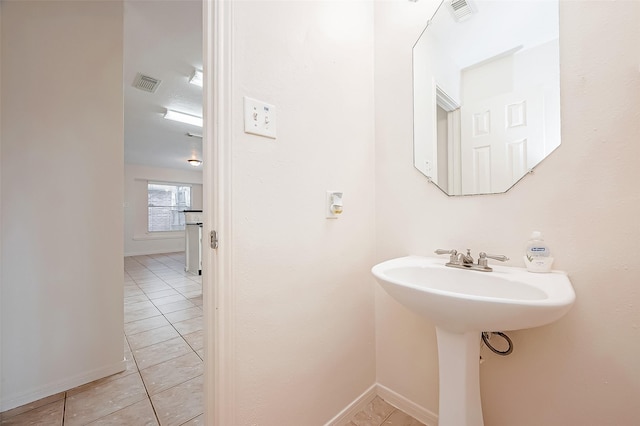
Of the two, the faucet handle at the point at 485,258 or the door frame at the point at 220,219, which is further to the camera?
the faucet handle at the point at 485,258

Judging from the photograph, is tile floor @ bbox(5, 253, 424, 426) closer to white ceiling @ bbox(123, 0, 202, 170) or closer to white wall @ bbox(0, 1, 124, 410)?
white wall @ bbox(0, 1, 124, 410)

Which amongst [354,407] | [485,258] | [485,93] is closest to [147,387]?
[354,407]

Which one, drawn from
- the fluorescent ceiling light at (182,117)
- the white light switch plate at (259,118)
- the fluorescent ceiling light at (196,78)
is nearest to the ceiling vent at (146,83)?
the fluorescent ceiling light at (196,78)

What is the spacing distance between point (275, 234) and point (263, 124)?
0.41 m

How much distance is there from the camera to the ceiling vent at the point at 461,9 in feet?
3.54

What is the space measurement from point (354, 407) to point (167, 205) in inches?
284

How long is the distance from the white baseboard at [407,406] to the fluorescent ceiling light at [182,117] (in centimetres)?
366

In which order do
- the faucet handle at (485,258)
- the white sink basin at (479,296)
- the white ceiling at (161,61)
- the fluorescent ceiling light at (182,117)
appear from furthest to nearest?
the fluorescent ceiling light at (182,117), the white ceiling at (161,61), the faucet handle at (485,258), the white sink basin at (479,296)

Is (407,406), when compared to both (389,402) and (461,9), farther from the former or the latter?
(461,9)

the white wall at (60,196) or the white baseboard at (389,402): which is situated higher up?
the white wall at (60,196)

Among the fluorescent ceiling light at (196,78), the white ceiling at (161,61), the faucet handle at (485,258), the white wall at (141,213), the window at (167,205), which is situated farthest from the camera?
the window at (167,205)

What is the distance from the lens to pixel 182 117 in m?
3.24

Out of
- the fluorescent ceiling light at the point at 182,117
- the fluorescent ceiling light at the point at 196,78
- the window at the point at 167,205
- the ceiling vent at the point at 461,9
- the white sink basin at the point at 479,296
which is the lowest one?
the white sink basin at the point at 479,296

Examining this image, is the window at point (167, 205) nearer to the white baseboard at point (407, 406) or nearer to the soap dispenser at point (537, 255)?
the white baseboard at point (407, 406)
